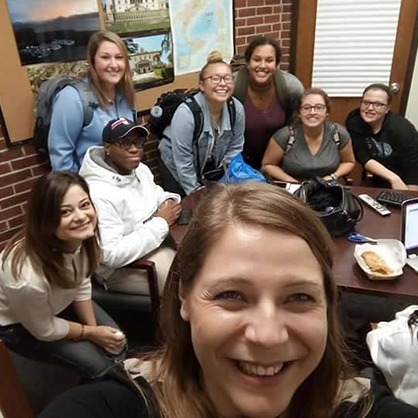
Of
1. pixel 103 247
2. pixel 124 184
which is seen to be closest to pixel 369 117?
pixel 124 184

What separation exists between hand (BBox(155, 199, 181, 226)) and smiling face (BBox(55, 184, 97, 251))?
48 cm

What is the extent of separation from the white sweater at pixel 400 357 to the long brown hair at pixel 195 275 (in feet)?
1.88

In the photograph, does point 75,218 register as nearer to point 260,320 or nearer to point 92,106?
point 92,106

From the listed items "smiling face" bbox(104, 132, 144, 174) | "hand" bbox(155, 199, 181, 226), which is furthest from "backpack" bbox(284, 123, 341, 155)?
"smiling face" bbox(104, 132, 144, 174)

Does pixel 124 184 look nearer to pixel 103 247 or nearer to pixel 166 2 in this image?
pixel 103 247

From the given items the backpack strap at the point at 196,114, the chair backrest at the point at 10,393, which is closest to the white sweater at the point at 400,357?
the chair backrest at the point at 10,393

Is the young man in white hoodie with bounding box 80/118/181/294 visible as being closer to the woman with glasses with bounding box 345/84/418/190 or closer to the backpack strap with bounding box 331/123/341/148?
the backpack strap with bounding box 331/123/341/148

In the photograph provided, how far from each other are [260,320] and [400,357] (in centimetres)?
96

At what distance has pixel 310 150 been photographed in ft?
9.37

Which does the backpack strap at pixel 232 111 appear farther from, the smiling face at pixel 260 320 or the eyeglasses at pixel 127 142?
the smiling face at pixel 260 320

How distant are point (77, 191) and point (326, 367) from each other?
1247 millimetres

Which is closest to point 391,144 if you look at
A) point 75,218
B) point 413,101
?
point 413,101

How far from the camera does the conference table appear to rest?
1.63 metres

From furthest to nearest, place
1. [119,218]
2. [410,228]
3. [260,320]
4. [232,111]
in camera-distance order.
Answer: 1. [232,111]
2. [119,218]
3. [410,228]
4. [260,320]
